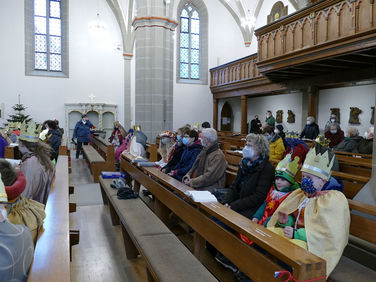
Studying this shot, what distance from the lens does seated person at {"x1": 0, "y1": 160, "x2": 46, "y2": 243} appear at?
2068mm

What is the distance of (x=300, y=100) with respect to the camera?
13.5m

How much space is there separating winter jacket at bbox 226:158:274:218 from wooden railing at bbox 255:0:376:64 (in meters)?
5.17

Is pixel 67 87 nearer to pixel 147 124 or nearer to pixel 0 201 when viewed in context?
pixel 147 124

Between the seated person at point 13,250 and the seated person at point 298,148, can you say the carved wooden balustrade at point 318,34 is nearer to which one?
the seated person at point 298,148

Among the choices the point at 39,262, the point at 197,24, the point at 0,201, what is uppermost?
the point at 197,24

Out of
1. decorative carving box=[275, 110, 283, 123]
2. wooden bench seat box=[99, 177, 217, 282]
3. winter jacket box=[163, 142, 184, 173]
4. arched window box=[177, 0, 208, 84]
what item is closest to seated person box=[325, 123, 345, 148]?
winter jacket box=[163, 142, 184, 173]

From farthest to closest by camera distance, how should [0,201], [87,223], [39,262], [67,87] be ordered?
[67,87] → [87,223] → [39,262] → [0,201]

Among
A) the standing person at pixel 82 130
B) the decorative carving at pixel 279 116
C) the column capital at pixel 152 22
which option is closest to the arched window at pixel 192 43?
the decorative carving at pixel 279 116

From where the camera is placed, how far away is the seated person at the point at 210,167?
13.7 feet

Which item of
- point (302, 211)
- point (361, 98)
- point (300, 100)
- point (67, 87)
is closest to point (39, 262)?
point (302, 211)

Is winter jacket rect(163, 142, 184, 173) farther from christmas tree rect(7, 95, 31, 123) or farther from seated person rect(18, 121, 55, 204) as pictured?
christmas tree rect(7, 95, 31, 123)

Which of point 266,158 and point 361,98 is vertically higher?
point 361,98

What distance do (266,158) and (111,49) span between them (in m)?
14.6

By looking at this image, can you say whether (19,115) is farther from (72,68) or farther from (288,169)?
(288,169)
